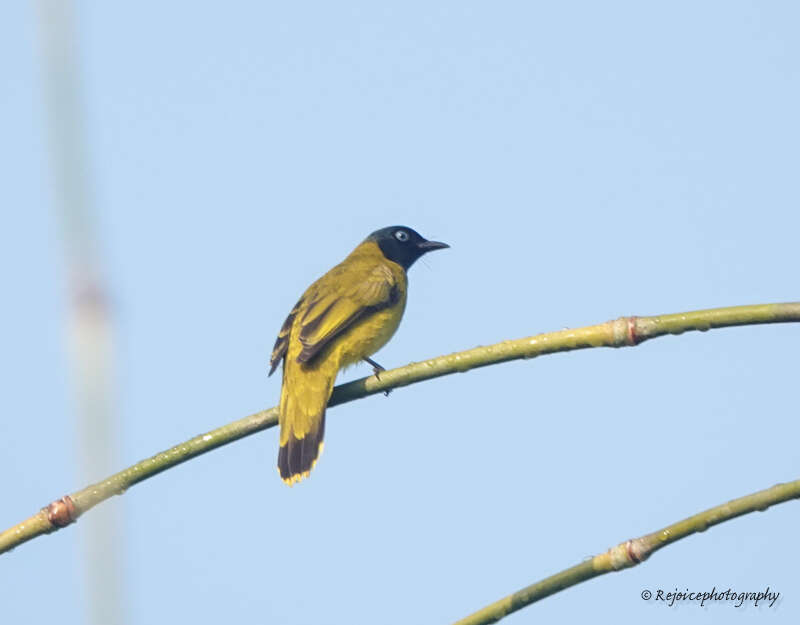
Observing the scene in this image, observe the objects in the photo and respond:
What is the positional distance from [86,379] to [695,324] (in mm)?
2475

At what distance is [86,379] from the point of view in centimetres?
101

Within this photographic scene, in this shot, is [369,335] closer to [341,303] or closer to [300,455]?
[341,303]

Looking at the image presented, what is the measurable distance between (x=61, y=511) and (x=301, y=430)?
3.10 m

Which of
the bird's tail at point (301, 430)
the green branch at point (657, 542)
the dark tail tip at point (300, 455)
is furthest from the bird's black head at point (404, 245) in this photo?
the green branch at point (657, 542)

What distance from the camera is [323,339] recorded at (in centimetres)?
659

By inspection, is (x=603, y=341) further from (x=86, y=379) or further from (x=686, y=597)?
(x=86, y=379)

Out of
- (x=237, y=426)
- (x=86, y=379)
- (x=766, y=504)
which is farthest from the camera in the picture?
(x=237, y=426)

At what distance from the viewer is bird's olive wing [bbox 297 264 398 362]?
6633mm

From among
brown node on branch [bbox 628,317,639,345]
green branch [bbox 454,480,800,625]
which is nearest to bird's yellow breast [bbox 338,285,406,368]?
brown node on branch [bbox 628,317,639,345]

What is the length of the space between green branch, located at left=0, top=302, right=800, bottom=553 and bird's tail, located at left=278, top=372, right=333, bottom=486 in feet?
7.62

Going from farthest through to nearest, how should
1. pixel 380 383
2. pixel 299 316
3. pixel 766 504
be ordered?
pixel 299 316, pixel 380 383, pixel 766 504

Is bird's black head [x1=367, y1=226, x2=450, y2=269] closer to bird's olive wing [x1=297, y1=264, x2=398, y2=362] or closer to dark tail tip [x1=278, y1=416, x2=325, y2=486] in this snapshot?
bird's olive wing [x1=297, y1=264, x2=398, y2=362]

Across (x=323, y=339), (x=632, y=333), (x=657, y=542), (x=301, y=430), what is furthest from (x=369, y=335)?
(x=657, y=542)

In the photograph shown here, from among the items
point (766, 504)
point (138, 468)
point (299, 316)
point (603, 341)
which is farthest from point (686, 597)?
point (299, 316)
